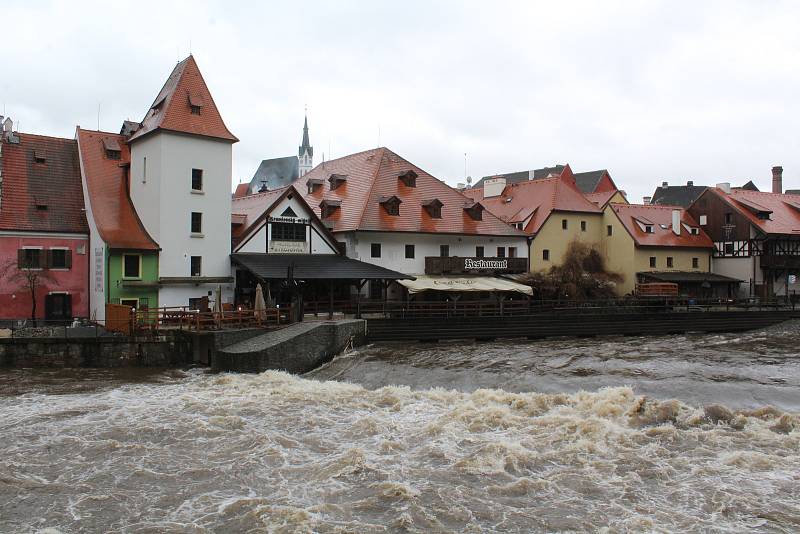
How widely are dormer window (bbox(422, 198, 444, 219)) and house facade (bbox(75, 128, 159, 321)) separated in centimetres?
1561

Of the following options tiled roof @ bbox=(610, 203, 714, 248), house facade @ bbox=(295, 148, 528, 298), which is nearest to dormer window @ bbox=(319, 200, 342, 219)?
house facade @ bbox=(295, 148, 528, 298)

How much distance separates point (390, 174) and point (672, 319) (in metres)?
17.4

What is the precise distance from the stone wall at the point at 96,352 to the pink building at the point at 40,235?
216 inches

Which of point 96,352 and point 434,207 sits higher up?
point 434,207

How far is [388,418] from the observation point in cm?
1666

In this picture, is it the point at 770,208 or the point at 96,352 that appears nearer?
the point at 96,352

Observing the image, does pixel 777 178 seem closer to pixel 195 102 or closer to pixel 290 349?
pixel 195 102

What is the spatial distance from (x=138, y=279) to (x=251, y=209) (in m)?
7.67

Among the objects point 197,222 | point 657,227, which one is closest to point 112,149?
point 197,222

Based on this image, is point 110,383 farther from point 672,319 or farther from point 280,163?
point 280,163

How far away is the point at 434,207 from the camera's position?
40406 mm

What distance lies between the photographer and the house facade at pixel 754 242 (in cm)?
4838

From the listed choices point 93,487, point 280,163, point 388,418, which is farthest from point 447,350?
point 280,163

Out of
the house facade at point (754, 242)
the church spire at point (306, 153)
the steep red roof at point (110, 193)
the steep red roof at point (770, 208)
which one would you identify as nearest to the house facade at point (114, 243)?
the steep red roof at point (110, 193)
